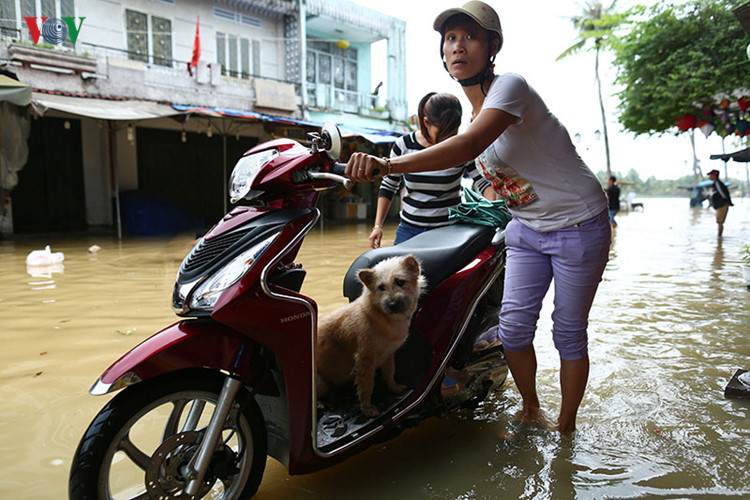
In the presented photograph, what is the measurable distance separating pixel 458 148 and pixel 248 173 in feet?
2.46

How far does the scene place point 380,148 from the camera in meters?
15.6

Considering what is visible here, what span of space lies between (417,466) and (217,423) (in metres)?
0.99

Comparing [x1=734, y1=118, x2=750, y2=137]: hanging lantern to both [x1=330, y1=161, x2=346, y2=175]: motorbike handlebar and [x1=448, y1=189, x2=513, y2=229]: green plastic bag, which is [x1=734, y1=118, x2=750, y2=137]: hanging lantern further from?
[x1=330, y1=161, x2=346, y2=175]: motorbike handlebar

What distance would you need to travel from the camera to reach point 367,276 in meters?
2.05

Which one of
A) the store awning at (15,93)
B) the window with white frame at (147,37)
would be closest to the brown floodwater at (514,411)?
the store awning at (15,93)

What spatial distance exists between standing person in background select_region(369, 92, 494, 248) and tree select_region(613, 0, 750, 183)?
10376 millimetres

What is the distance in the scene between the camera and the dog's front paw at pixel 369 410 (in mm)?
2033

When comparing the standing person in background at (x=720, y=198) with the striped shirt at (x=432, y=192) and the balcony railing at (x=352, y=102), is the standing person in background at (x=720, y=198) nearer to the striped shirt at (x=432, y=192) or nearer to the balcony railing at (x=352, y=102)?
the balcony railing at (x=352, y=102)

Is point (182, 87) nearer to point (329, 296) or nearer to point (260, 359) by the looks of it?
point (329, 296)

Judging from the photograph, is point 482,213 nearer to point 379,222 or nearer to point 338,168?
point 379,222

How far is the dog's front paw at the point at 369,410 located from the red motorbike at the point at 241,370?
0.9 inches

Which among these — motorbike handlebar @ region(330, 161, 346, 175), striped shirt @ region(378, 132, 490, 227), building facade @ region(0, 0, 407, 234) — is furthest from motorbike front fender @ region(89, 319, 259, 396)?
building facade @ region(0, 0, 407, 234)

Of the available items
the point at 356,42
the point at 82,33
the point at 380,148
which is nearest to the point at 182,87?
the point at 82,33

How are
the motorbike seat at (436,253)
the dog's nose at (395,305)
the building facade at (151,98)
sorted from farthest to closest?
the building facade at (151,98)
the motorbike seat at (436,253)
the dog's nose at (395,305)
